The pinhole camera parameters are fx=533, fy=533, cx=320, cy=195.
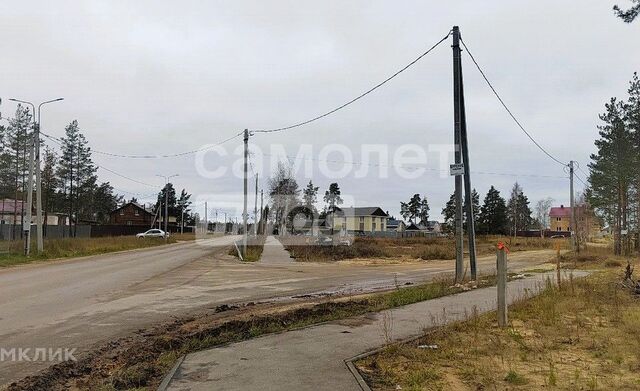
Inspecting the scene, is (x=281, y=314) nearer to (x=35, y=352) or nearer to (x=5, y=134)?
(x=35, y=352)

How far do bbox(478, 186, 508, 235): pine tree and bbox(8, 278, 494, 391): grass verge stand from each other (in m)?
81.2

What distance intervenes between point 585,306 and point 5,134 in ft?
177

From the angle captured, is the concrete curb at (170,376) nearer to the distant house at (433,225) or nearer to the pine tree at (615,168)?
the pine tree at (615,168)

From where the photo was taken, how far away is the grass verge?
6.16 meters

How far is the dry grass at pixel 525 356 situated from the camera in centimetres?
595

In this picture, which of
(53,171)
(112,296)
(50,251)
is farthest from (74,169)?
(112,296)

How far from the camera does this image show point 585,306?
12.1 m

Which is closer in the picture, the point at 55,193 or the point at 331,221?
the point at 55,193

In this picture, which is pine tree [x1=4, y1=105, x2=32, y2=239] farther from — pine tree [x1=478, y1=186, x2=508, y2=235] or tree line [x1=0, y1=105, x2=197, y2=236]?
pine tree [x1=478, y1=186, x2=508, y2=235]

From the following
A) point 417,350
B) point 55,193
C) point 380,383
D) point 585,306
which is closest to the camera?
point 380,383

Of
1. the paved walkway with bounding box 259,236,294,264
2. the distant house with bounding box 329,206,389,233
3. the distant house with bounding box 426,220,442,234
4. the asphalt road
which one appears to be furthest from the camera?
the distant house with bounding box 426,220,442,234

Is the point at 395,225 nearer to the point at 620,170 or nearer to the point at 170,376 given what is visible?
the point at 620,170

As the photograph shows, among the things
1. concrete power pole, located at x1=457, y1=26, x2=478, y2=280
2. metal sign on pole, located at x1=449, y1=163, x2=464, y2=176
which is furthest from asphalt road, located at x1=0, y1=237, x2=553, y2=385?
metal sign on pole, located at x1=449, y1=163, x2=464, y2=176

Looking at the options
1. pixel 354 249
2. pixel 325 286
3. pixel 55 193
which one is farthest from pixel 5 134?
pixel 325 286
